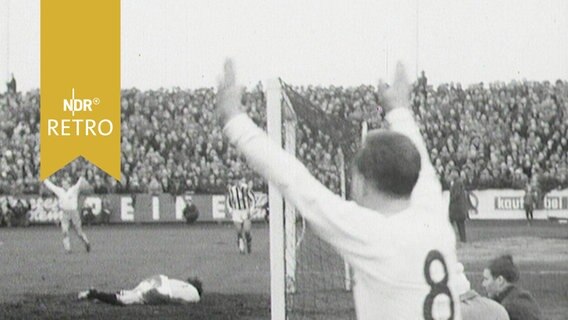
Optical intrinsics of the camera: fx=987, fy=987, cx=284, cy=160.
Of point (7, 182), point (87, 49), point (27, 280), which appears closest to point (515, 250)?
point (27, 280)

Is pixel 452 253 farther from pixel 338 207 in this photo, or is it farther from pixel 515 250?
pixel 515 250

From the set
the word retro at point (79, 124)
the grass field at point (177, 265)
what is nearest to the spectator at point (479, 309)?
the grass field at point (177, 265)

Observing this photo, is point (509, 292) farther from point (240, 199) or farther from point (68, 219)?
point (68, 219)

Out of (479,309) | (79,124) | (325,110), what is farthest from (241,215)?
(479,309)

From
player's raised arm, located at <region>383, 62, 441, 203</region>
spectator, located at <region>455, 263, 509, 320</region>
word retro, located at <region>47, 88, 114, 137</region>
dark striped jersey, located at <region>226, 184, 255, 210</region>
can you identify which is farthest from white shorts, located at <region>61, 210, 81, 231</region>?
player's raised arm, located at <region>383, 62, 441, 203</region>

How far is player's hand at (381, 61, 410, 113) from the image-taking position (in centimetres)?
266

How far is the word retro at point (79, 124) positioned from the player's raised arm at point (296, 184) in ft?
17.5

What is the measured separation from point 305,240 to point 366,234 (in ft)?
26.6

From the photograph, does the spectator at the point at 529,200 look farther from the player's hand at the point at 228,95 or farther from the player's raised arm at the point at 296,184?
the player's hand at the point at 228,95

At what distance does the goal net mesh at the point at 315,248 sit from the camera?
715 cm

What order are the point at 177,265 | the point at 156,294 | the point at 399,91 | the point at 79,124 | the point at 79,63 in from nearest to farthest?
→ the point at 399,91, the point at 79,63, the point at 79,124, the point at 156,294, the point at 177,265

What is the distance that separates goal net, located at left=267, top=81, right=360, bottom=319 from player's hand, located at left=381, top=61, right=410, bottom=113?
2192 millimetres

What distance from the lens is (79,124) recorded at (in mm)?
8047

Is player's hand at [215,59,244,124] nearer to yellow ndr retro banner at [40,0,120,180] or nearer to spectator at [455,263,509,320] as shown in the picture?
spectator at [455,263,509,320]
